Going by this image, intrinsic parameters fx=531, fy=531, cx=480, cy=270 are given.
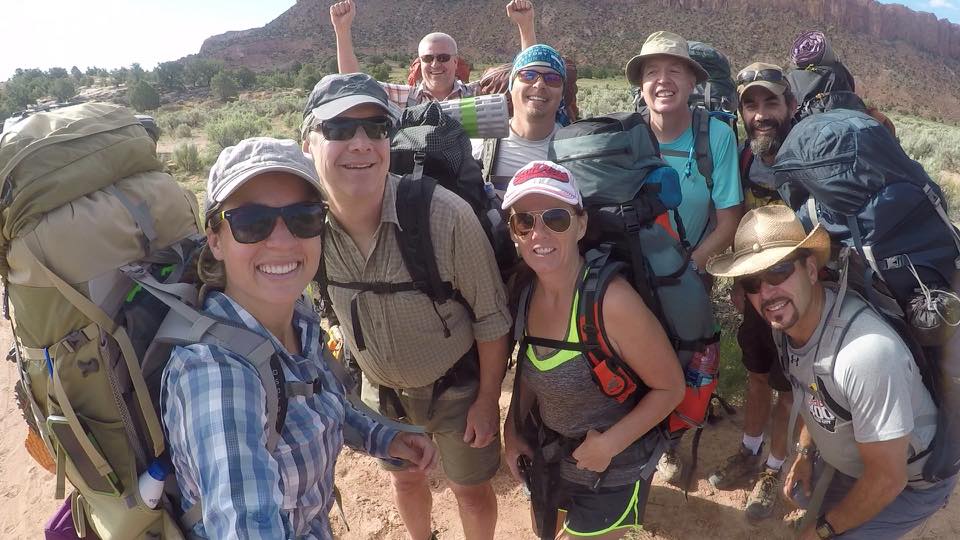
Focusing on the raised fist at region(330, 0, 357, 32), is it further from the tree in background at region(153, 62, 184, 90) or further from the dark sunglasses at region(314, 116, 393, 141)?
the tree in background at region(153, 62, 184, 90)

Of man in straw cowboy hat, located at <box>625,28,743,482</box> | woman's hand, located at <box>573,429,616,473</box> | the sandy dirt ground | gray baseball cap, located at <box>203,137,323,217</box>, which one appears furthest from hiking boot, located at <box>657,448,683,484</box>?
gray baseball cap, located at <box>203,137,323,217</box>

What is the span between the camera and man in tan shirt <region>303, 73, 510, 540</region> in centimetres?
202

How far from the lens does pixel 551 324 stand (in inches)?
82.1

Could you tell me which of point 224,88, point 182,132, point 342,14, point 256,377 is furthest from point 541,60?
point 224,88

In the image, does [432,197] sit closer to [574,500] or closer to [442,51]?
[574,500]

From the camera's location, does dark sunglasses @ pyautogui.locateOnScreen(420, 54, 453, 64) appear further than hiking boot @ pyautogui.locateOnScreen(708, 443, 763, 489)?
Yes

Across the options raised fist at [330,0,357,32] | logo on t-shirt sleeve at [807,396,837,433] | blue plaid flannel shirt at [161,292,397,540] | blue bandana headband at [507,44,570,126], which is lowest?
logo on t-shirt sleeve at [807,396,837,433]

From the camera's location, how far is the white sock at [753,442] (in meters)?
3.44

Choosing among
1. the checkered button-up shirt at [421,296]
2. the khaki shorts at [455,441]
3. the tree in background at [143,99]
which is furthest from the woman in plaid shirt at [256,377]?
the tree in background at [143,99]

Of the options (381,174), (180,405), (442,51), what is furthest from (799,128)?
(442,51)

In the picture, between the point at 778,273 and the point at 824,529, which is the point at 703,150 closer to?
the point at 778,273

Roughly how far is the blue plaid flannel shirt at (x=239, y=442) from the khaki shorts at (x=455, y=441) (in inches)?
40.0

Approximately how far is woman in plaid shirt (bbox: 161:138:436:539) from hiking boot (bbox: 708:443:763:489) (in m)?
2.80

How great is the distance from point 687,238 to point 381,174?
74.0 inches
